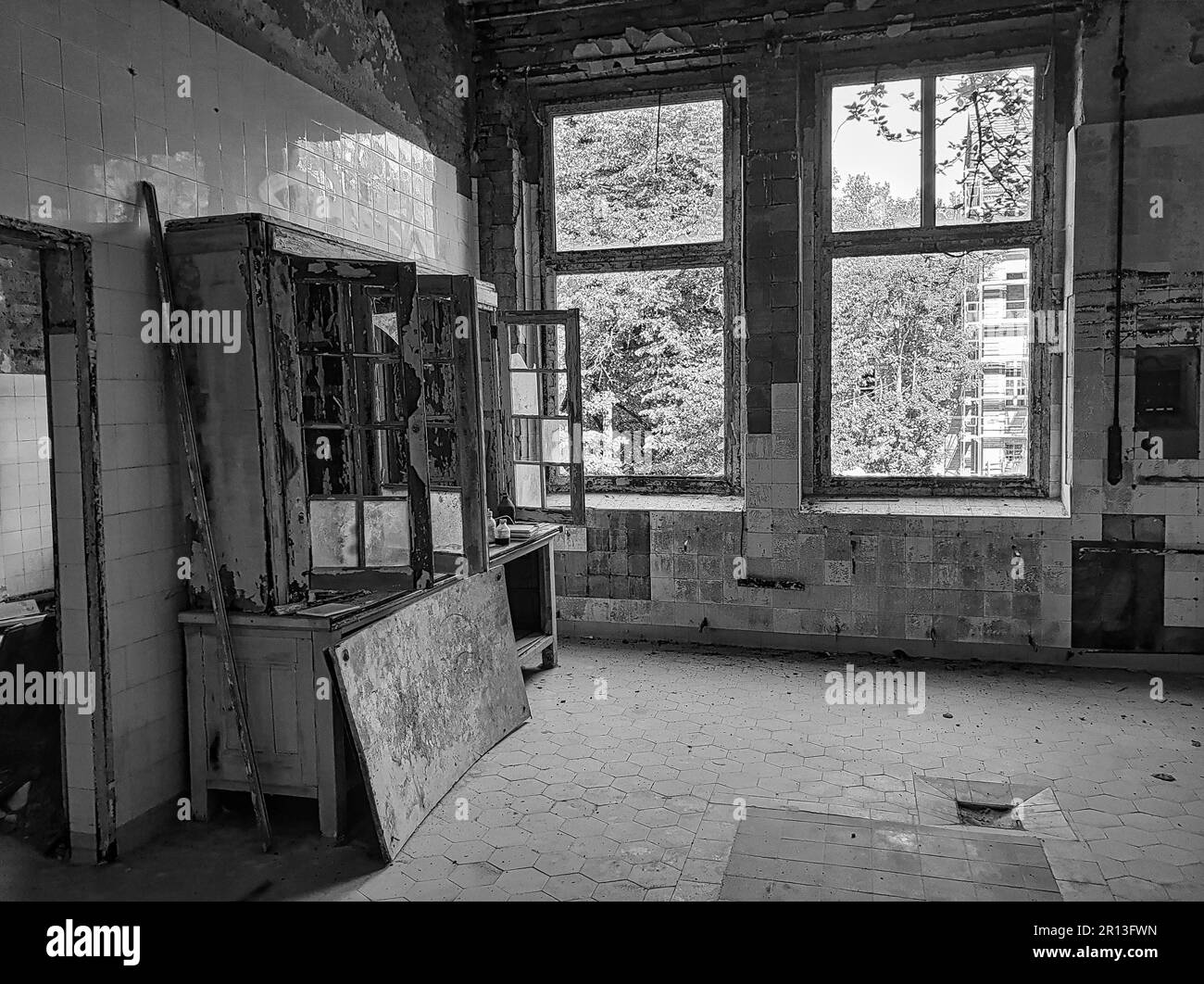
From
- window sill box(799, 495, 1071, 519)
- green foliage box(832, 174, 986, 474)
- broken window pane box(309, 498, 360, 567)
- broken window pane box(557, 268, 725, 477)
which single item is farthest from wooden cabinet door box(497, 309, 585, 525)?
green foliage box(832, 174, 986, 474)

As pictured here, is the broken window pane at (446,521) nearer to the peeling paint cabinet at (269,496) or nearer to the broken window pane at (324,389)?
the broken window pane at (324,389)

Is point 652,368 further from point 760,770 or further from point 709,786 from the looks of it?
point 709,786

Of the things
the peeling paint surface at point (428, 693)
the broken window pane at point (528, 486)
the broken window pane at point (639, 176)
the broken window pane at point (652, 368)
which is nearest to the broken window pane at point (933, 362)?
the broken window pane at point (652, 368)

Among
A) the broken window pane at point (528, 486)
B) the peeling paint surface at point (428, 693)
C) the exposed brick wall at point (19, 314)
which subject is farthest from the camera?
the broken window pane at point (528, 486)

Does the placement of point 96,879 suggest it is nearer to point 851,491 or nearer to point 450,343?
point 450,343

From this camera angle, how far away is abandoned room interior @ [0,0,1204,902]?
3.23 metres

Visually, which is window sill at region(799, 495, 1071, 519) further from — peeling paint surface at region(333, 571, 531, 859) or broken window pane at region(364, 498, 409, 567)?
broken window pane at region(364, 498, 409, 567)

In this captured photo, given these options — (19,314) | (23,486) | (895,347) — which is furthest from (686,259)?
(23,486)

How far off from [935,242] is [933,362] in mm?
764

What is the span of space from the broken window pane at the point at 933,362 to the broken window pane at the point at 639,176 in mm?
1072

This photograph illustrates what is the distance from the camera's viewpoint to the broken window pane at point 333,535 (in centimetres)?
432

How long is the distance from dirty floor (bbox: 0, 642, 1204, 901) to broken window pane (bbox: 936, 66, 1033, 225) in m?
2.88

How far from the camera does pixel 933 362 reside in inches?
228
